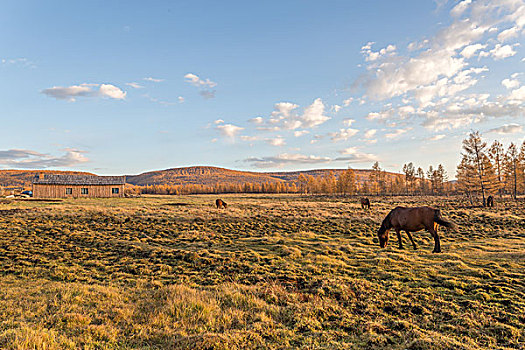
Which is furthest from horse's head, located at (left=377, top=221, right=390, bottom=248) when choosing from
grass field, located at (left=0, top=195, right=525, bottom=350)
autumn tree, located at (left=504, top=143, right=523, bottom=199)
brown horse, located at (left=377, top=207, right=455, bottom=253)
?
autumn tree, located at (left=504, top=143, right=523, bottom=199)

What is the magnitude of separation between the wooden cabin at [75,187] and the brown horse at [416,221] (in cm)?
5759

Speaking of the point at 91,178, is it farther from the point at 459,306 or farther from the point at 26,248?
the point at 459,306

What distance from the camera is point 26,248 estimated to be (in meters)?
13.3

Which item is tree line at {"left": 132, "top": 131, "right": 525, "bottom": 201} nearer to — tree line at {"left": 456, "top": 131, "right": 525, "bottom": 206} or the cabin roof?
tree line at {"left": 456, "top": 131, "right": 525, "bottom": 206}

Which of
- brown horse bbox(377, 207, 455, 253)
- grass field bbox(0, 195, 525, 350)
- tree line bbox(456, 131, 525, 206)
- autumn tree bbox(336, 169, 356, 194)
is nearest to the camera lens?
grass field bbox(0, 195, 525, 350)

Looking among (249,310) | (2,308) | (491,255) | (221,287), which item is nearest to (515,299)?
(491,255)

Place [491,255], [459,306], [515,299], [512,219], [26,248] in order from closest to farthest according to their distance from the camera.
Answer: [459,306] < [515,299] < [491,255] < [26,248] < [512,219]

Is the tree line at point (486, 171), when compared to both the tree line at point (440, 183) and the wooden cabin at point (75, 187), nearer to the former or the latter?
the tree line at point (440, 183)

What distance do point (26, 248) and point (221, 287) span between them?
12562 mm

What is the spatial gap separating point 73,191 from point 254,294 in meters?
59.1

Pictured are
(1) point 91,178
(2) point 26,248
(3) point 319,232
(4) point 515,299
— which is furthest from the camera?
(1) point 91,178

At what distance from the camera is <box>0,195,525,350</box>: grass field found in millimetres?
5152

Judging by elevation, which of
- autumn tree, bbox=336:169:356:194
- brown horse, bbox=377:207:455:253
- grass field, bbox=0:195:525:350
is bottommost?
grass field, bbox=0:195:525:350

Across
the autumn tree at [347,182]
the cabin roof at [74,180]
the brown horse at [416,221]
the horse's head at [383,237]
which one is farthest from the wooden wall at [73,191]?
the autumn tree at [347,182]
